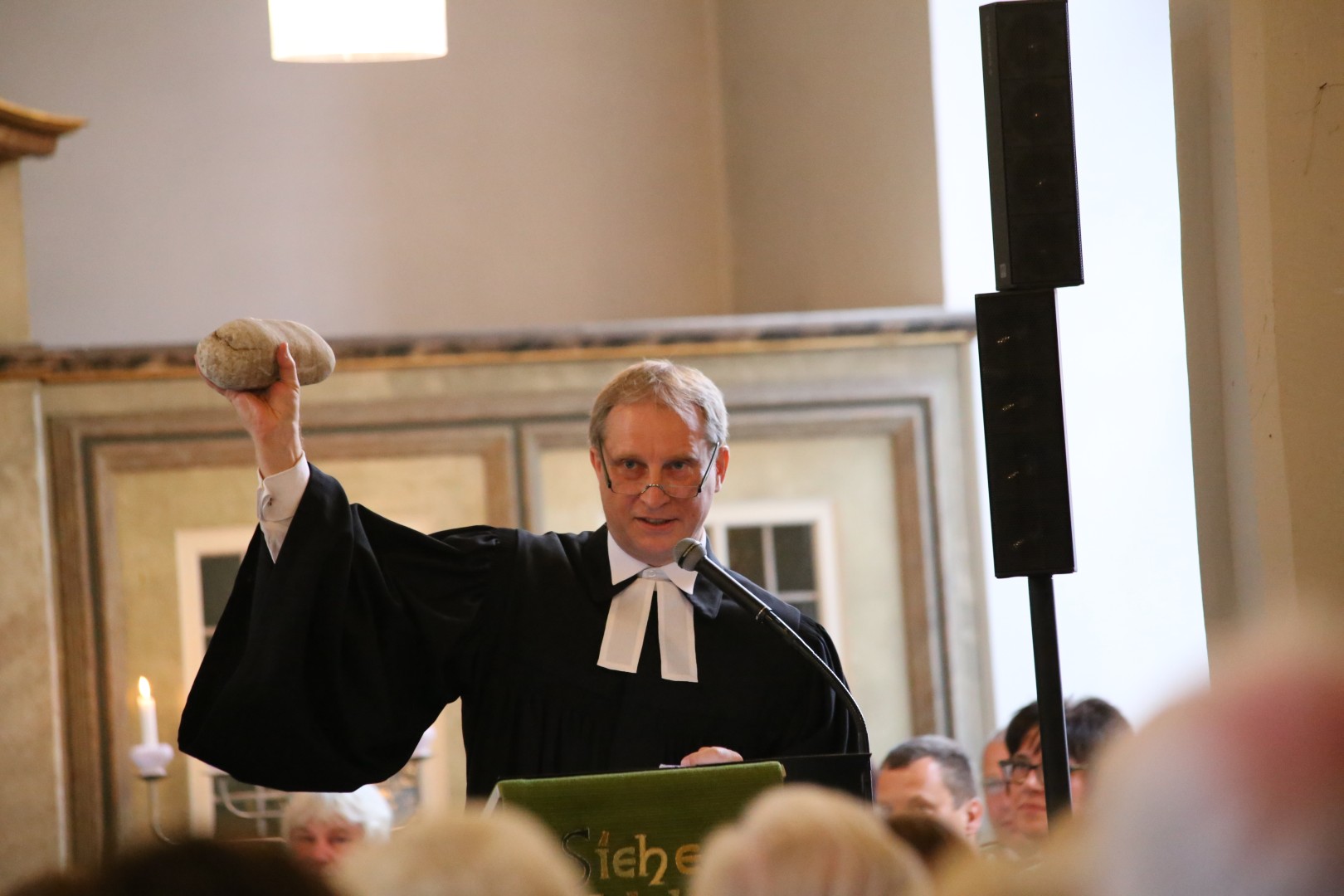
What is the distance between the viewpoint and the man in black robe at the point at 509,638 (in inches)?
119

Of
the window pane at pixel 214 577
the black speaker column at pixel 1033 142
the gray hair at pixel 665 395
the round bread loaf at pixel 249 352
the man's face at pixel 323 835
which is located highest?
the black speaker column at pixel 1033 142

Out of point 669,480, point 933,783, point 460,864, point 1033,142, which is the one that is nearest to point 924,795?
point 933,783

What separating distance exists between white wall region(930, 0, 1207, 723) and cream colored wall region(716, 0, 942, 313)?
71 centimetres

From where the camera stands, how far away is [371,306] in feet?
25.1

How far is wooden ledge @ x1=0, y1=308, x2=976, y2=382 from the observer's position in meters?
5.37

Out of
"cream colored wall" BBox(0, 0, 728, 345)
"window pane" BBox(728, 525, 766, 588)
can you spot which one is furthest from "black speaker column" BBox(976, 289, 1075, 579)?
"cream colored wall" BBox(0, 0, 728, 345)

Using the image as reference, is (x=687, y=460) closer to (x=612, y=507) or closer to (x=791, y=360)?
(x=612, y=507)

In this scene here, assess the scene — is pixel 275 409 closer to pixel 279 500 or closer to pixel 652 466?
pixel 279 500

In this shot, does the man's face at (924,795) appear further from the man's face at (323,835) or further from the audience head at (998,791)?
the man's face at (323,835)

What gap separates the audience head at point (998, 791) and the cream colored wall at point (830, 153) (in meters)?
2.08

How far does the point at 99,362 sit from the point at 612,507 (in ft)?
8.16

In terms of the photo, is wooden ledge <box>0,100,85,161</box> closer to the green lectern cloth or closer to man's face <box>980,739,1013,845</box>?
man's face <box>980,739,1013,845</box>

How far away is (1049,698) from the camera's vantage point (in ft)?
9.95

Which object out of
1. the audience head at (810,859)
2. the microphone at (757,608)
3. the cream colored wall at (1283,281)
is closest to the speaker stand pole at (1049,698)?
the microphone at (757,608)
